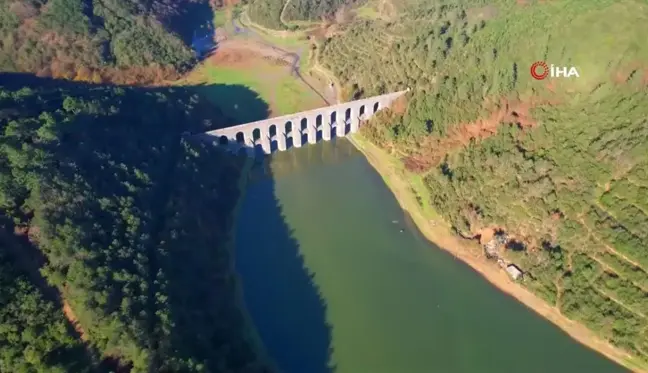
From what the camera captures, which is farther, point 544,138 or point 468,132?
point 468,132

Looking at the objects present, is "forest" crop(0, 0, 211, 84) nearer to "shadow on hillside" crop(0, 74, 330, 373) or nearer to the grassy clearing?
the grassy clearing

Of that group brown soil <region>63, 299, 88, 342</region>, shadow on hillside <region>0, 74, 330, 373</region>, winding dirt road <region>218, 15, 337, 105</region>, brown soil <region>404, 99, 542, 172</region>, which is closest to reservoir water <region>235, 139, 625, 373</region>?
shadow on hillside <region>0, 74, 330, 373</region>

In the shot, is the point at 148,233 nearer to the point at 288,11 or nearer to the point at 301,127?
the point at 301,127

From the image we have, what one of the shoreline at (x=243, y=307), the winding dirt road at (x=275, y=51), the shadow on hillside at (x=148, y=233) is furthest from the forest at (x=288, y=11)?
the shoreline at (x=243, y=307)

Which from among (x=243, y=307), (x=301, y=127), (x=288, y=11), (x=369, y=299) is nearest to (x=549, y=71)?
(x=301, y=127)

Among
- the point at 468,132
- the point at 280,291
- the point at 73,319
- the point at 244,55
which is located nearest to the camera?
the point at 73,319

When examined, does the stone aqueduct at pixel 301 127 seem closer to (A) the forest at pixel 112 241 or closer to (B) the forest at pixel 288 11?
(A) the forest at pixel 112 241
